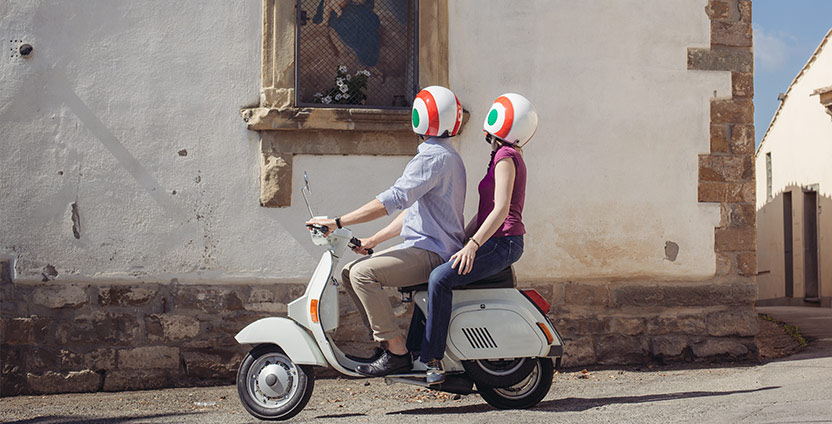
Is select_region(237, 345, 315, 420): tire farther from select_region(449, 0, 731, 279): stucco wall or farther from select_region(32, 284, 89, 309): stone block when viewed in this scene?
select_region(449, 0, 731, 279): stucco wall

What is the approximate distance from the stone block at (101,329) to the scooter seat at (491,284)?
8.47 ft

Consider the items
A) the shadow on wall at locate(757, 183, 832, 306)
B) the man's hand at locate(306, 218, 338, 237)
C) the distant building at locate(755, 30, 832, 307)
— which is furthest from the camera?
the shadow on wall at locate(757, 183, 832, 306)

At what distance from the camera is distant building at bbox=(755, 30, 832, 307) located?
58.5 ft

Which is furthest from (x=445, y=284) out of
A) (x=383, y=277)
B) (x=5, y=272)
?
(x=5, y=272)

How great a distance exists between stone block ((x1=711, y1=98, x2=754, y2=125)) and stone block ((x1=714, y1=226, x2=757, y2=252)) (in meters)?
0.87

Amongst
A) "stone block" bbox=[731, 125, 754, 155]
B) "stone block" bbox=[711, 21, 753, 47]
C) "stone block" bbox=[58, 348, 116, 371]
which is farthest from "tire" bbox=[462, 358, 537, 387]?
"stone block" bbox=[711, 21, 753, 47]

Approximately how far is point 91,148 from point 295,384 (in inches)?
114

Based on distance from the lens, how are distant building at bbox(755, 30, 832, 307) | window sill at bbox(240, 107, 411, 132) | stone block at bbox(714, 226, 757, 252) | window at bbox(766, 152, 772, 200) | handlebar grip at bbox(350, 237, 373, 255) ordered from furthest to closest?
window at bbox(766, 152, 772, 200) < distant building at bbox(755, 30, 832, 307) < stone block at bbox(714, 226, 757, 252) < window sill at bbox(240, 107, 411, 132) < handlebar grip at bbox(350, 237, 373, 255)

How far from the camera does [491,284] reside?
5.30 meters

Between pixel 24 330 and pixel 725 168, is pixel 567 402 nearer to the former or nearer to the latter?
pixel 725 168

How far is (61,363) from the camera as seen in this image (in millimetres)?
6844

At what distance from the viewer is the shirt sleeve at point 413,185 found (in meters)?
5.06

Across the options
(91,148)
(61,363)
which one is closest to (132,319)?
(61,363)

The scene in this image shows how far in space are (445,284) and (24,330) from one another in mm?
3439
